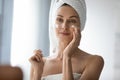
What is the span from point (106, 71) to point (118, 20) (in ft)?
1.22

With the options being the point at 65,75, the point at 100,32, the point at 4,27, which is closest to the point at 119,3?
the point at 100,32

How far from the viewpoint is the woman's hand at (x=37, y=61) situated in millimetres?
1142

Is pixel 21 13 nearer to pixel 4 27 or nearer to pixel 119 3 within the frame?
pixel 4 27

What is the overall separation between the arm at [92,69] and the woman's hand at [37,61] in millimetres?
234

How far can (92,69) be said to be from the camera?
104cm

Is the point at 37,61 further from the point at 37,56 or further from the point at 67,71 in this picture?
the point at 67,71

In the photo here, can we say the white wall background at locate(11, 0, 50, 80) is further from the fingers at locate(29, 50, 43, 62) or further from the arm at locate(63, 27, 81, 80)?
the arm at locate(63, 27, 81, 80)

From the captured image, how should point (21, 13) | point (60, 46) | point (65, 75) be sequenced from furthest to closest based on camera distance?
point (21, 13)
point (60, 46)
point (65, 75)

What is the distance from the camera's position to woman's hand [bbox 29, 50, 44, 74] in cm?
114

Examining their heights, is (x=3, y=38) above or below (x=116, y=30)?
below

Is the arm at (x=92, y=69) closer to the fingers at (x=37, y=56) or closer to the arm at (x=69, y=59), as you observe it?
the arm at (x=69, y=59)

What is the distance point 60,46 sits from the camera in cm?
116

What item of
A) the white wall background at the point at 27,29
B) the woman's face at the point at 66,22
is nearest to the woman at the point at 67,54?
the woman's face at the point at 66,22

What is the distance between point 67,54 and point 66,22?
18cm
